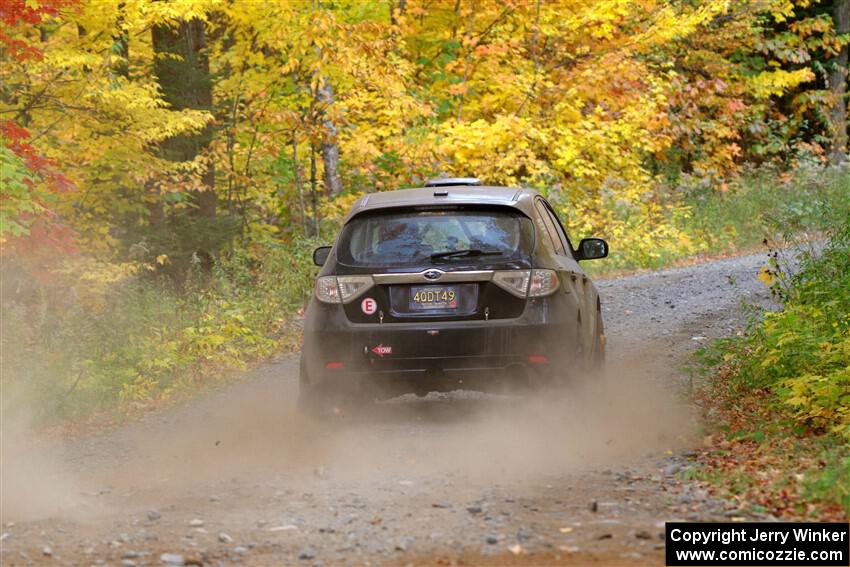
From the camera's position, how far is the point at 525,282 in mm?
8820

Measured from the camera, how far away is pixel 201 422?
34.5 feet

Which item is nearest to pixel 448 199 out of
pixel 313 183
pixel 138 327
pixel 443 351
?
pixel 443 351

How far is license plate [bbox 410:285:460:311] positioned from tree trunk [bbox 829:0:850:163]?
81.2 feet

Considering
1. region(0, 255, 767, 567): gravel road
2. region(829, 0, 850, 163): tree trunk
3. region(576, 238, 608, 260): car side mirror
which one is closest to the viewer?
region(0, 255, 767, 567): gravel road

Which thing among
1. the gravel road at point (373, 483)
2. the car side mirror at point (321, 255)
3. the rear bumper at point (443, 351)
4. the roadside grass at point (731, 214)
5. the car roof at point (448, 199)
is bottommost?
the roadside grass at point (731, 214)

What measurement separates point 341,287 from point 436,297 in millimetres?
722

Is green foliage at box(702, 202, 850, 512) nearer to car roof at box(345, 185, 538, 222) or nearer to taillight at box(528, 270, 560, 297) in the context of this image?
taillight at box(528, 270, 560, 297)

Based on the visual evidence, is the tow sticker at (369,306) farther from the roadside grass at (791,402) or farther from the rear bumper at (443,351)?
the roadside grass at (791,402)

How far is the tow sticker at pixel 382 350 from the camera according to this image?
890 centimetres

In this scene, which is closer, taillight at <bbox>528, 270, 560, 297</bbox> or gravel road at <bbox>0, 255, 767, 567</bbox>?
gravel road at <bbox>0, 255, 767, 567</bbox>

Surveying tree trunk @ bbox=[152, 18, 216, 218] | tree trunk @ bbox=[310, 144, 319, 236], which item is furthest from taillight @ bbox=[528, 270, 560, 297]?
tree trunk @ bbox=[310, 144, 319, 236]

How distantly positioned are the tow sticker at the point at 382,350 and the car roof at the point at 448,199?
3.35ft

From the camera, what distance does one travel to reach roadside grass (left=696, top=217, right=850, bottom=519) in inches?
273

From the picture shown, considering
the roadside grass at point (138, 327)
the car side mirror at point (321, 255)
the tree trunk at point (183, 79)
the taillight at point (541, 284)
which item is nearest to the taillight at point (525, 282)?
the taillight at point (541, 284)
